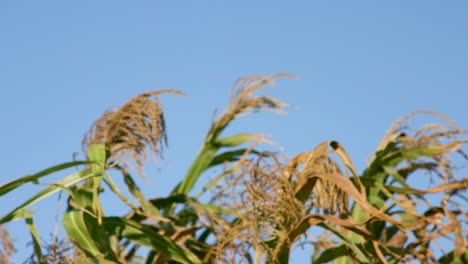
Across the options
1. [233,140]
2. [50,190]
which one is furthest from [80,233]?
[233,140]

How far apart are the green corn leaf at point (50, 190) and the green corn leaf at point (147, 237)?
16 centimetres

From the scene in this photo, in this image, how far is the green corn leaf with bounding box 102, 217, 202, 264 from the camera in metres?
2.55

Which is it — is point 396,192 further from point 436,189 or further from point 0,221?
point 0,221

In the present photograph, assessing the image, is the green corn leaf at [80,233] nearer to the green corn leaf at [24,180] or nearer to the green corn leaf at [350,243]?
the green corn leaf at [24,180]

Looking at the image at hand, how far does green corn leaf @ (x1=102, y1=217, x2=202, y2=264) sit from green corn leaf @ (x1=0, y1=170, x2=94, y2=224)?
0.16 m

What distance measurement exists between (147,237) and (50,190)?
34 cm

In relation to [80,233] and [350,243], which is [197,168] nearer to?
[80,233]

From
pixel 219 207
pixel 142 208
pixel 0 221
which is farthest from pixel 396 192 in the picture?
pixel 0 221

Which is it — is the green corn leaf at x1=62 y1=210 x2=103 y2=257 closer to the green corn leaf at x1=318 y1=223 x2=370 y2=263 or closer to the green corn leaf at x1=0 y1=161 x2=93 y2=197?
the green corn leaf at x1=0 y1=161 x2=93 y2=197

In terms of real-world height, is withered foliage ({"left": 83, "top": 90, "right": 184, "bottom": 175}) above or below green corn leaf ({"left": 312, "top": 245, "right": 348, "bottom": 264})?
above

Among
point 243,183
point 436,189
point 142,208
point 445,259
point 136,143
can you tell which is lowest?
point 445,259

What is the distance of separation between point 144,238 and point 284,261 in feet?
1.71

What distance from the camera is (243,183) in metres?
2.23

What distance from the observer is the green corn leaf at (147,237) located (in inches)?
101
